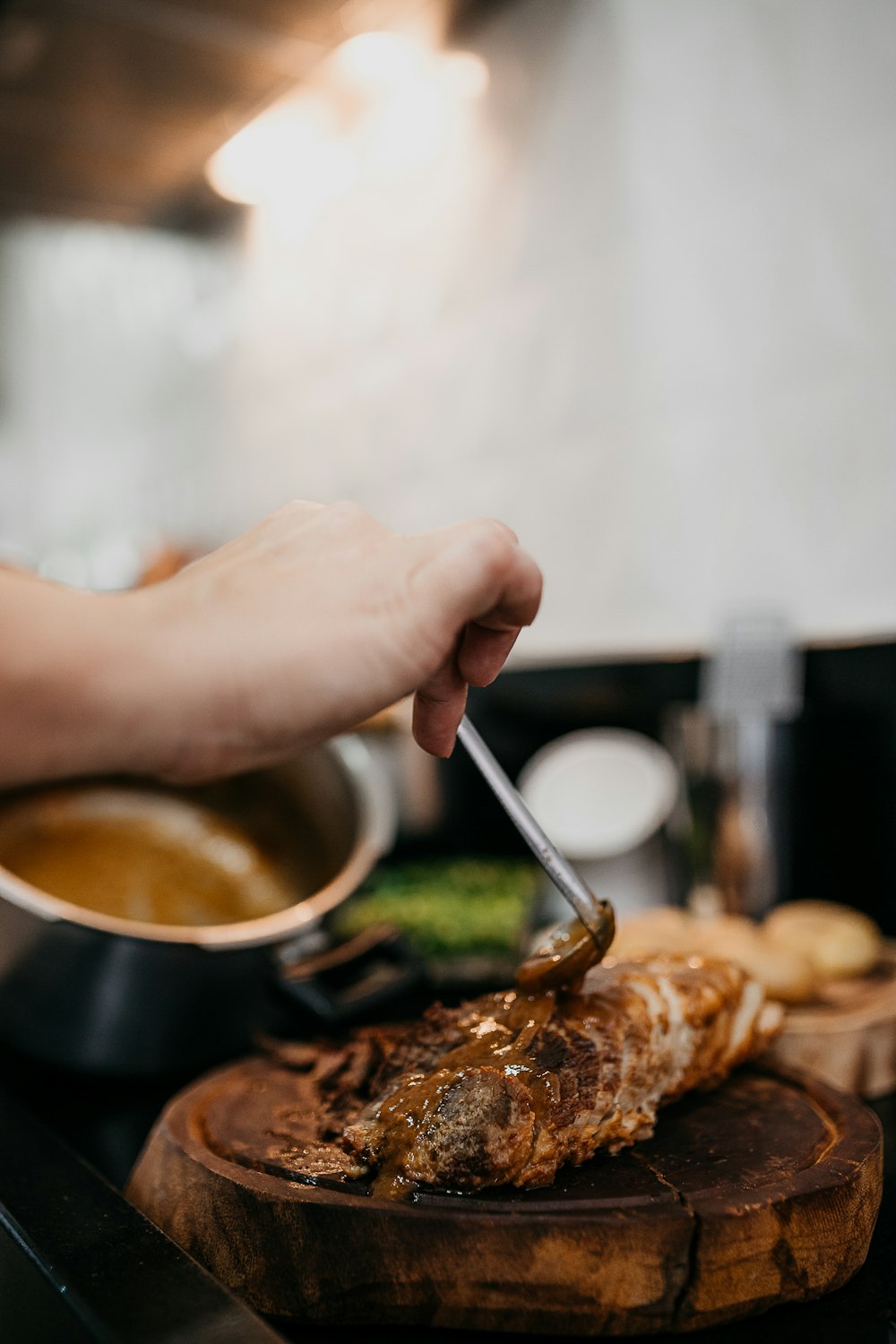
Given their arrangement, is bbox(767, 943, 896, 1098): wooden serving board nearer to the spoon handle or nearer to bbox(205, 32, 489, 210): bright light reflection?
the spoon handle

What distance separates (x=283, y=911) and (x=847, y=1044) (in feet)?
2.08

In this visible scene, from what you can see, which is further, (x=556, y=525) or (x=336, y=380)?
(x=336, y=380)

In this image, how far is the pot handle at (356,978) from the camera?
1.16m

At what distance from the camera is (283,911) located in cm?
128

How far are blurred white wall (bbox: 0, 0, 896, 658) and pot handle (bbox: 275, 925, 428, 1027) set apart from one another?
30.6 inches

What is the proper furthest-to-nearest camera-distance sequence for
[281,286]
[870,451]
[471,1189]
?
[281,286] < [870,451] < [471,1189]

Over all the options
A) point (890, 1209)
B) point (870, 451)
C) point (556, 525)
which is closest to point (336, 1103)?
point (890, 1209)

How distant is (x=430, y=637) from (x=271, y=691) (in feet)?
0.31

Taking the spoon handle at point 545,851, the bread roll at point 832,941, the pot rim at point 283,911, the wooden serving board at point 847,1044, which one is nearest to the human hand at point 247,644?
the spoon handle at point 545,851

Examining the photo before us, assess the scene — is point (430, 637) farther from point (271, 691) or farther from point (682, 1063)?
point (682, 1063)

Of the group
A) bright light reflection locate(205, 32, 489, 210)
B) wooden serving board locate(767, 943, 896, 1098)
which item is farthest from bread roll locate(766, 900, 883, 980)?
bright light reflection locate(205, 32, 489, 210)

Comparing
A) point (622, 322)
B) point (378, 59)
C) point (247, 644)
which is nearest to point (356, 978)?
point (247, 644)

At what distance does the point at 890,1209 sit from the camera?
0.81 m

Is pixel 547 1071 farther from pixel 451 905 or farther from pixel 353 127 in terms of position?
pixel 353 127
